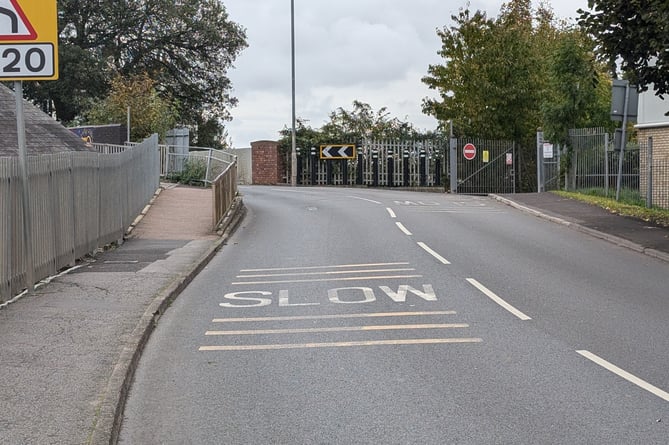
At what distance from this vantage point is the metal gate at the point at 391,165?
40812 mm

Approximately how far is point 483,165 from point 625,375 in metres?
31.7

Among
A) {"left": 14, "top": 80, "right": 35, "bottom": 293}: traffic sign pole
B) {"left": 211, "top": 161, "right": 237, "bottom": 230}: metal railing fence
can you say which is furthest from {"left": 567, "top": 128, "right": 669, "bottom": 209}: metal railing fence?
{"left": 14, "top": 80, "right": 35, "bottom": 293}: traffic sign pole

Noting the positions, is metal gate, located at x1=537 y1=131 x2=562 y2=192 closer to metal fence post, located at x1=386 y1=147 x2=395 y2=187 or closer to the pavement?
metal fence post, located at x1=386 y1=147 x2=395 y2=187

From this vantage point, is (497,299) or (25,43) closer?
(25,43)

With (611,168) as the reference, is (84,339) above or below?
below

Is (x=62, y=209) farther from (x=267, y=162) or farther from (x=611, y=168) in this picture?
(x=267, y=162)

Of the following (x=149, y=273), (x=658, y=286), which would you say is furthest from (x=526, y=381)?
(x=149, y=273)

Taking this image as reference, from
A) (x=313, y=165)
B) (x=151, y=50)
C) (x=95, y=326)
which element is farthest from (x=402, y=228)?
(x=151, y=50)

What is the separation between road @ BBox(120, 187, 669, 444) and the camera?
5.91m

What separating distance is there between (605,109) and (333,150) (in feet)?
45.1

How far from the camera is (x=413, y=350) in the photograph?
8.16 meters

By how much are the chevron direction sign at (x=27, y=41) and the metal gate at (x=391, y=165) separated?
3036cm

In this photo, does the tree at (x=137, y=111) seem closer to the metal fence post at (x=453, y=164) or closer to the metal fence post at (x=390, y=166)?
the metal fence post at (x=390, y=166)

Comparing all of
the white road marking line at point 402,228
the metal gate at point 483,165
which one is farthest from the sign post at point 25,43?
the metal gate at point 483,165
